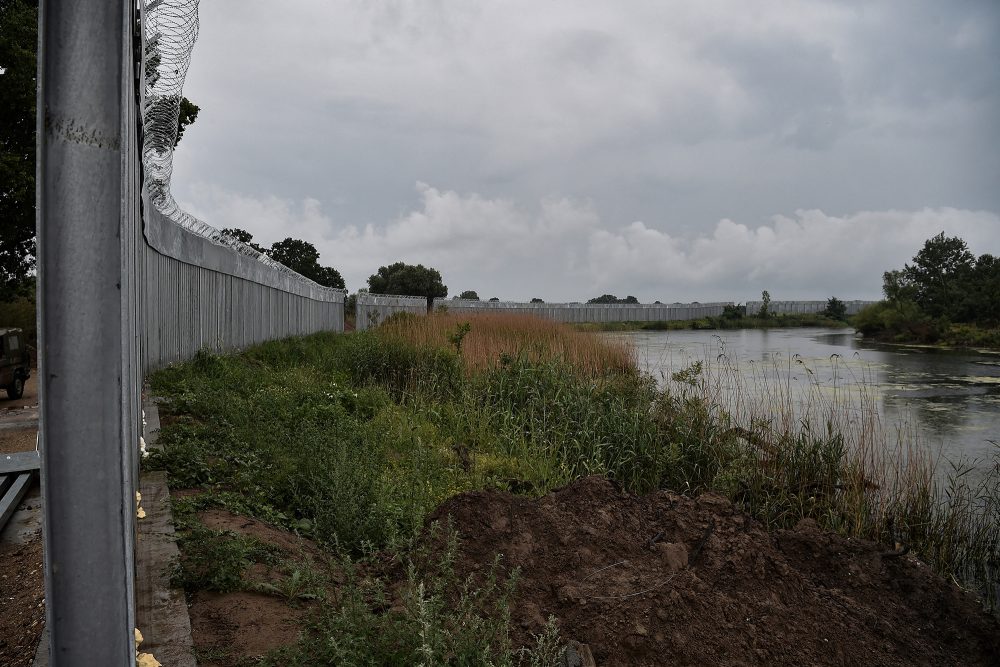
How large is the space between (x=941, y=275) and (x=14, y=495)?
1140 inches

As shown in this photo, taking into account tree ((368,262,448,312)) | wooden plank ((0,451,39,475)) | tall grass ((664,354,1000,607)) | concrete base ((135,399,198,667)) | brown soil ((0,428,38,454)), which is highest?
tree ((368,262,448,312))

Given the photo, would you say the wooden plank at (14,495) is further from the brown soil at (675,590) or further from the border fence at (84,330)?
the border fence at (84,330)

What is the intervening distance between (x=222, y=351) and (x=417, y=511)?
24.0 ft

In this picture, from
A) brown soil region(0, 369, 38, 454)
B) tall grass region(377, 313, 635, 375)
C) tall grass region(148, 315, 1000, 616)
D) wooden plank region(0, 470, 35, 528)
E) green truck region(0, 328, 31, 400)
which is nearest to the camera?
wooden plank region(0, 470, 35, 528)

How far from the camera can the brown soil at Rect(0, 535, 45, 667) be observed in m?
2.27

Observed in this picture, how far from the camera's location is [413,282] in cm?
4069

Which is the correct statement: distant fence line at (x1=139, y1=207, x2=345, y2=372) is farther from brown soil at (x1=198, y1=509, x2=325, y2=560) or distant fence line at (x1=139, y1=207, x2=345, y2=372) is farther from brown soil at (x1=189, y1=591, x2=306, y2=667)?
brown soil at (x1=189, y1=591, x2=306, y2=667)

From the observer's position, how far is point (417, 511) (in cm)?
357

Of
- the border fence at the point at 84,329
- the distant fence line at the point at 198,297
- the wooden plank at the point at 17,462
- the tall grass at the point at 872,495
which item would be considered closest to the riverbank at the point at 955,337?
the tall grass at the point at 872,495

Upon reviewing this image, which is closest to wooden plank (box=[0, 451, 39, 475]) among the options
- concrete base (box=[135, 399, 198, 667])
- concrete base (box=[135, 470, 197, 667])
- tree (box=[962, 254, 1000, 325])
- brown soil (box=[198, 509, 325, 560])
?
concrete base (box=[135, 399, 198, 667])

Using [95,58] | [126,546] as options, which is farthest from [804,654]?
[95,58]

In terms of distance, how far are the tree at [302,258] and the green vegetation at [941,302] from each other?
28.5m

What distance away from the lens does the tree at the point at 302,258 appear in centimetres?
4131

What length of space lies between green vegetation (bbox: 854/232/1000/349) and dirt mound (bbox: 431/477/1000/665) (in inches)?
747
